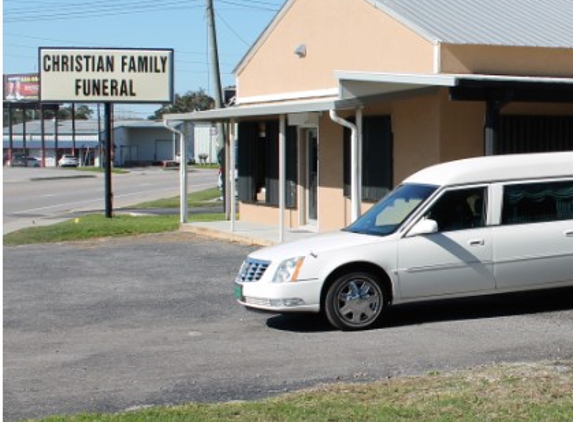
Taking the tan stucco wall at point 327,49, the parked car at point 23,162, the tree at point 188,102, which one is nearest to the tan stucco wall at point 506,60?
the tan stucco wall at point 327,49

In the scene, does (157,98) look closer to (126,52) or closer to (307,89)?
(126,52)

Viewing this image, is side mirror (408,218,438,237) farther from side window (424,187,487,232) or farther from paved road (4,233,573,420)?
paved road (4,233,573,420)

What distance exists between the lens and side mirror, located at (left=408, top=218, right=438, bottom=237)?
10859mm

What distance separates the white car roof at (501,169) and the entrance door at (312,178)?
10.7 metres

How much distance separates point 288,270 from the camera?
10867mm

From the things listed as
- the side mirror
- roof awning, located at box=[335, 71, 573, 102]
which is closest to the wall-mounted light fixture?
roof awning, located at box=[335, 71, 573, 102]

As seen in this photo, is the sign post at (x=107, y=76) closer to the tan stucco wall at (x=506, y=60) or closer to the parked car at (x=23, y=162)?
the tan stucco wall at (x=506, y=60)

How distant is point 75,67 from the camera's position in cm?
2955

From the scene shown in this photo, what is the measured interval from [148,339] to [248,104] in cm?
1443

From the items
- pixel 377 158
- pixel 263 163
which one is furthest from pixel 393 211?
pixel 263 163

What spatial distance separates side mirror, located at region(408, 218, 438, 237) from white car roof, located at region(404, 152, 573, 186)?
52 cm

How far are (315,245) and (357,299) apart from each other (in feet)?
2.40

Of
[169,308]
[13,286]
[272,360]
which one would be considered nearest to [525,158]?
[272,360]

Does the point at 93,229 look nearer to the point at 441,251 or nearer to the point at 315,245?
the point at 315,245
